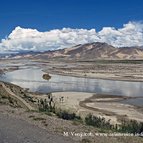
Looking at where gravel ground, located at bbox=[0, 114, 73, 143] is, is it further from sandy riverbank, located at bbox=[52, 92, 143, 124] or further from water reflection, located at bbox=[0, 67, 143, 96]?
water reflection, located at bbox=[0, 67, 143, 96]

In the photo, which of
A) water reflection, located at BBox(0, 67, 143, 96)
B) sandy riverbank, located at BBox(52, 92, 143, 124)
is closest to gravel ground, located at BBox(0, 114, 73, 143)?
sandy riverbank, located at BBox(52, 92, 143, 124)

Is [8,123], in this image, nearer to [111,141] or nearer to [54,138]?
[54,138]

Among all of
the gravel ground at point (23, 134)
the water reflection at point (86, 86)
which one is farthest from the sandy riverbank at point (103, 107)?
the gravel ground at point (23, 134)

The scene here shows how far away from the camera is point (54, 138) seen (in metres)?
12.0

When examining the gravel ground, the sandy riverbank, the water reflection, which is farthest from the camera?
the water reflection

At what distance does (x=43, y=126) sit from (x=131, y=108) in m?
26.3

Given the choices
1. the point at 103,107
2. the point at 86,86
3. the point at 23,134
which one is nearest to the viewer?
the point at 23,134

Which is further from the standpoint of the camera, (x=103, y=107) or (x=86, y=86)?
(x=86, y=86)

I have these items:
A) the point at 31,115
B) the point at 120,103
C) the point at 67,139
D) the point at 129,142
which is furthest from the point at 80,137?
the point at 120,103

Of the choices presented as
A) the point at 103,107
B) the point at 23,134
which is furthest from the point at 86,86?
the point at 23,134

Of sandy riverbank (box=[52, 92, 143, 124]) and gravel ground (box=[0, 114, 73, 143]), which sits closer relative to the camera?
gravel ground (box=[0, 114, 73, 143])

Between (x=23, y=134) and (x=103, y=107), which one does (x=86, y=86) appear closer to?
(x=103, y=107)

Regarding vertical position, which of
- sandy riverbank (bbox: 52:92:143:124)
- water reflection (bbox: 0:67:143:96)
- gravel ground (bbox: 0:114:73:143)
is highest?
water reflection (bbox: 0:67:143:96)

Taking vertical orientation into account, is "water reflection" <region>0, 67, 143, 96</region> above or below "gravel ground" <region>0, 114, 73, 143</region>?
above
